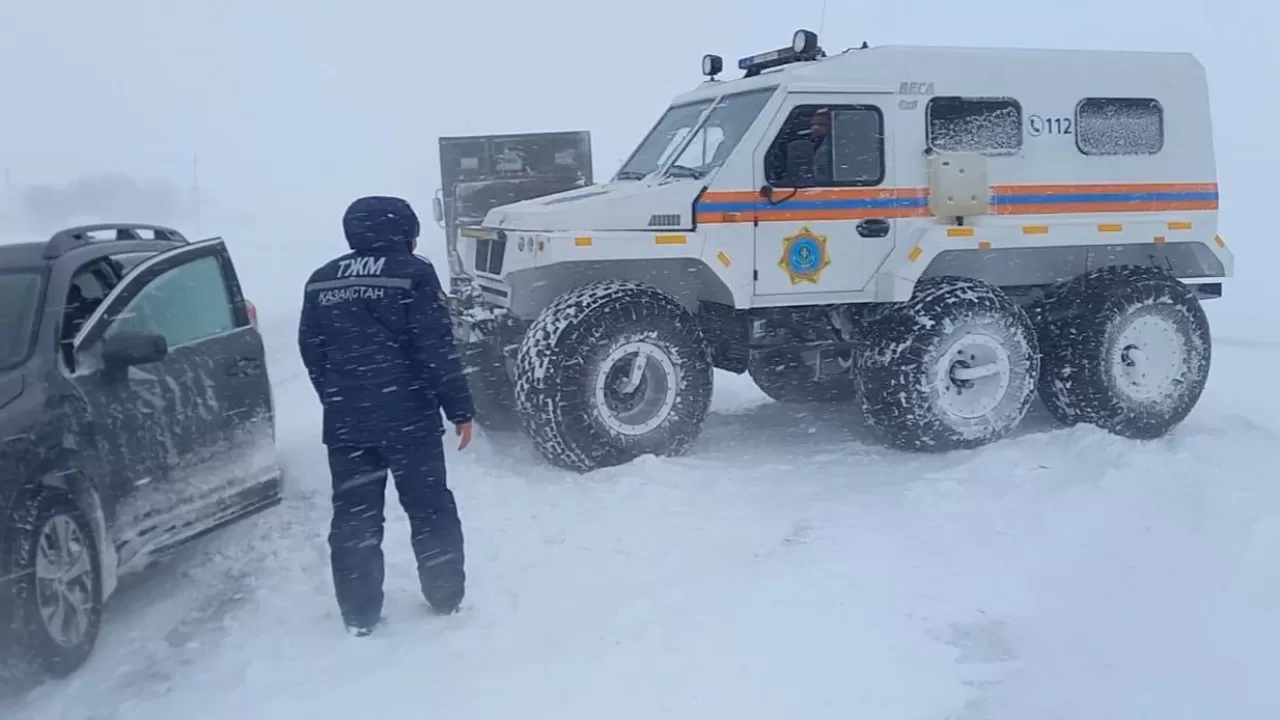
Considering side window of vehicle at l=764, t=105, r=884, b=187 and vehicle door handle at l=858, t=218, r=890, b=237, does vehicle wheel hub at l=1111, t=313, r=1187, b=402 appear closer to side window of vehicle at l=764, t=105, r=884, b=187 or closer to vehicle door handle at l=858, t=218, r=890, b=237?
vehicle door handle at l=858, t=218, r=890, b=237

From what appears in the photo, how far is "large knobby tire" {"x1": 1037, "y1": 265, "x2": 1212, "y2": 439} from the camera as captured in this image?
7809 mm

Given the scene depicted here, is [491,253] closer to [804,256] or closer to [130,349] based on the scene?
[804,256]

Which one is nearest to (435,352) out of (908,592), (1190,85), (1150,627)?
(908,592)

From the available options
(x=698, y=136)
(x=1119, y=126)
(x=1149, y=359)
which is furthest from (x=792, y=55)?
(x=1149, y=359)

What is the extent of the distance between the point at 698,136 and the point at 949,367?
7.38 feet

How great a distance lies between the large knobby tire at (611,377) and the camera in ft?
22.2

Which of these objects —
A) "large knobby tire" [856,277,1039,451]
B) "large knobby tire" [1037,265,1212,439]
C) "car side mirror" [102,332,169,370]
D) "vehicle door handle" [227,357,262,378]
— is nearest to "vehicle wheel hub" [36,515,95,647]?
"car side mirror" [102,332,169,370]

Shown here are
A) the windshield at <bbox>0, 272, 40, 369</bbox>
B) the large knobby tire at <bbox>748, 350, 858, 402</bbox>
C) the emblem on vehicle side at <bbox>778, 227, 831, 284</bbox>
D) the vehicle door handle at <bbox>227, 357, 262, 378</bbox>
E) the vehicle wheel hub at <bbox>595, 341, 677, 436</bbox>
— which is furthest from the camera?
the large knobby tire at <bbox>748, 350, 858, 402</bbox>

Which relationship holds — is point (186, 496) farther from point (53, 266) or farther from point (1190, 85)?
point (1190, 85)

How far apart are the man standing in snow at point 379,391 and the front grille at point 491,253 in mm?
2642

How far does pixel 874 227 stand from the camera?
24.3 ft

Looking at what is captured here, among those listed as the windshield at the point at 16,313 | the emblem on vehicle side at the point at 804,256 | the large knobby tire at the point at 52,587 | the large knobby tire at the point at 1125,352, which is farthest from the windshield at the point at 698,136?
the large knobby tire at the point at 52,587

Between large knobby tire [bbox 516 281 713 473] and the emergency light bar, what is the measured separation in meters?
2.03

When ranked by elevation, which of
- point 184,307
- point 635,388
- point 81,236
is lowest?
point 635,388
